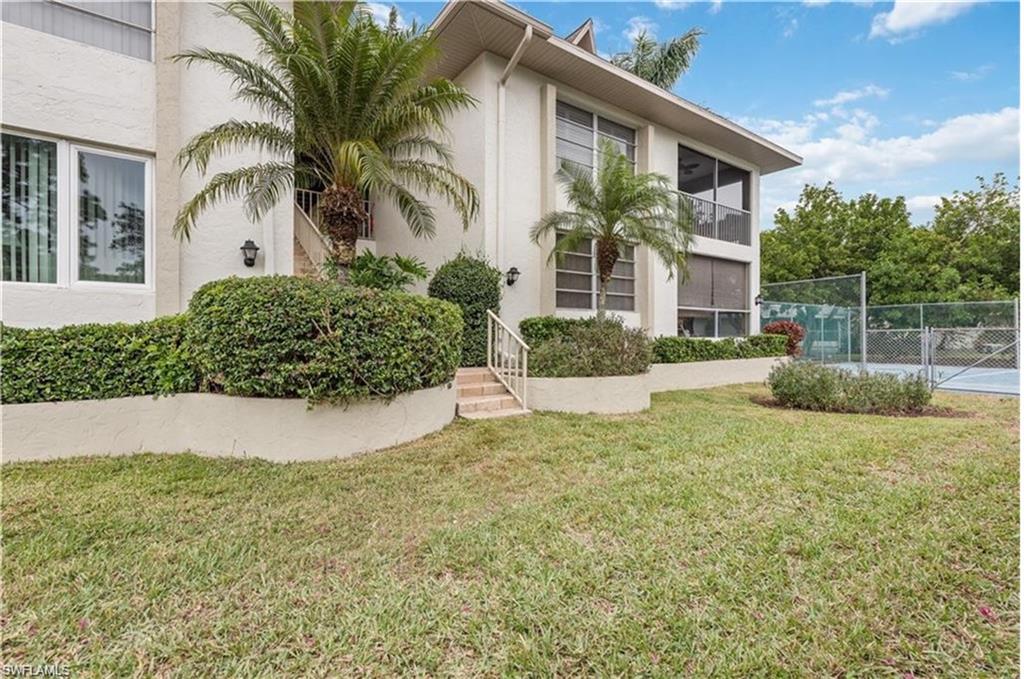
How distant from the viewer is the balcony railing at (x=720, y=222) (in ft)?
41.5

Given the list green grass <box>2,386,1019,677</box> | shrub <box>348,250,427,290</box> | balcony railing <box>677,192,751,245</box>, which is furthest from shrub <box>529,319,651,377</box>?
balcony railing <box>677,192,751,245</box>

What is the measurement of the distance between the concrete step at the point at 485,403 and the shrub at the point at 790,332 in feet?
34.8

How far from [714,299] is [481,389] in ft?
28.8

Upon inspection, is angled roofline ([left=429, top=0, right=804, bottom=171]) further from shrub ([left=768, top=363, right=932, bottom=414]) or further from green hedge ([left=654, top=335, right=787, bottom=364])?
shrub ([left=768, top=363, right=932, bottom=414])

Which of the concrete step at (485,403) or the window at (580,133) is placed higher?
the window at (580,133)

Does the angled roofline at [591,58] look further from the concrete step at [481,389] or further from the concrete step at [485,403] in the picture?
the concrete step at [485,403]

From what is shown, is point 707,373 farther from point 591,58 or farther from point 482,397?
point 591,58

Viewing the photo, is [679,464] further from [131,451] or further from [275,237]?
[275,237]

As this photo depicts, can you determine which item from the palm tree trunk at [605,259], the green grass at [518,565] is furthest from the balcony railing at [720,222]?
the green grass at [518,565]

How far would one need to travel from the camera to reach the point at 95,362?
4.76 m

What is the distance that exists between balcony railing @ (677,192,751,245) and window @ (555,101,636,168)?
2.89 meters

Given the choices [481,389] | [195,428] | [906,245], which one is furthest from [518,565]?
[906,245]

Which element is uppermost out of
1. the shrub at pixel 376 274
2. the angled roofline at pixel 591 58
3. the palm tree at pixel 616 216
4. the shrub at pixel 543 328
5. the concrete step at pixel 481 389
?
the angled roofline at pixel 591 58

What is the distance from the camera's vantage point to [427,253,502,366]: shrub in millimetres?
8156
